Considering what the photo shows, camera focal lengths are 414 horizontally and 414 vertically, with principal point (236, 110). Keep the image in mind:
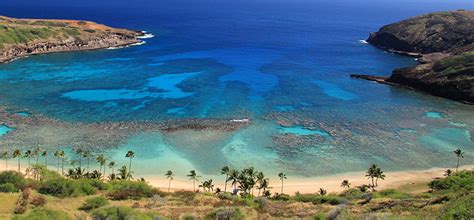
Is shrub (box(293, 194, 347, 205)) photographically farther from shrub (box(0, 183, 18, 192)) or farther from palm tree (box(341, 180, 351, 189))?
shrub (box(0, 183, 18, 192))

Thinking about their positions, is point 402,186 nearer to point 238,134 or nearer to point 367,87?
point 238,134

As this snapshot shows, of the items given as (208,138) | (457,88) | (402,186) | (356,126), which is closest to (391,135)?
(356,126)

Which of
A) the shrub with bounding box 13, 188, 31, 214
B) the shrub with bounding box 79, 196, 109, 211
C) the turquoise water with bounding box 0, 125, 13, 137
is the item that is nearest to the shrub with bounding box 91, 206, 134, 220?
the shrub with bounding box 79, 196, 109, 211

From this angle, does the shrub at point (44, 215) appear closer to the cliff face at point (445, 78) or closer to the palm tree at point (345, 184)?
the palm tree at point (345, 184)

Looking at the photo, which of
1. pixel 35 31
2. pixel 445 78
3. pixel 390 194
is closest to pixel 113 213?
pixel 390 194

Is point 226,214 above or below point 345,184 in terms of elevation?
below

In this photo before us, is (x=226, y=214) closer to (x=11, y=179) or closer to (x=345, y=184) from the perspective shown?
(x=11, y=179)
